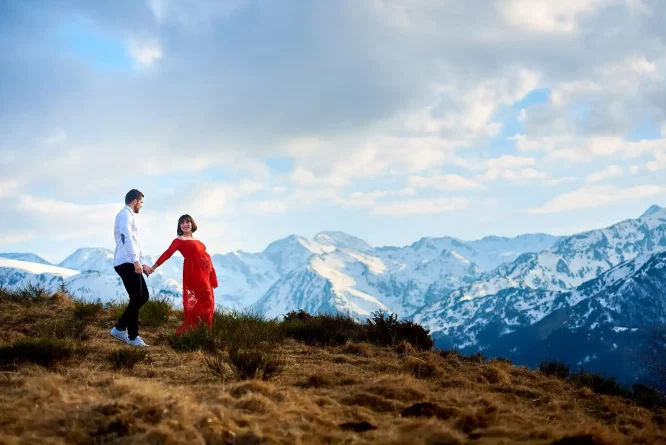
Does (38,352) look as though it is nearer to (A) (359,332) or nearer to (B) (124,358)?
(B) (124,358)

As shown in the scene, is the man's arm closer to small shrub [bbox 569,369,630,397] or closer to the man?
the man

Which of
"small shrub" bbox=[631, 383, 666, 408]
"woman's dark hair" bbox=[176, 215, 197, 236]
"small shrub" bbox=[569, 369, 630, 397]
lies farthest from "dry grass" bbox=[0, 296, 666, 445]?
"woman's dark hair" bbox=[176, 215, 197, 236]

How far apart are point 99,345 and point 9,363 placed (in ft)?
5.52

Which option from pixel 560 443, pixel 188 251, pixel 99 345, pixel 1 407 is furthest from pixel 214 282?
pixel 560 443

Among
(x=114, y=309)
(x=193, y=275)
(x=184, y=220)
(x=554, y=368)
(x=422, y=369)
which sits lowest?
(x=554, y=368)

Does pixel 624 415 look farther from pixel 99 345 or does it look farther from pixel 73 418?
pixel 99 345

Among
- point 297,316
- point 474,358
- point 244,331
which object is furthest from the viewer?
point 297,316

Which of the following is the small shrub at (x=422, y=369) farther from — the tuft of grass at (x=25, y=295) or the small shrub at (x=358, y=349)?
the tuft of grass at (x=25, y=295)

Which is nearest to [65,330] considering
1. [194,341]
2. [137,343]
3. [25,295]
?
[137,343]

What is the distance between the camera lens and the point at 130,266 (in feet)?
→ 30.1

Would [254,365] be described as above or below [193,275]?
below

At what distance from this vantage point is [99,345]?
886 centimetres

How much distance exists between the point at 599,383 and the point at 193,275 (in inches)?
305

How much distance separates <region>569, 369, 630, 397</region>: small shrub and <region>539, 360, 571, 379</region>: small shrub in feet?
0.88
